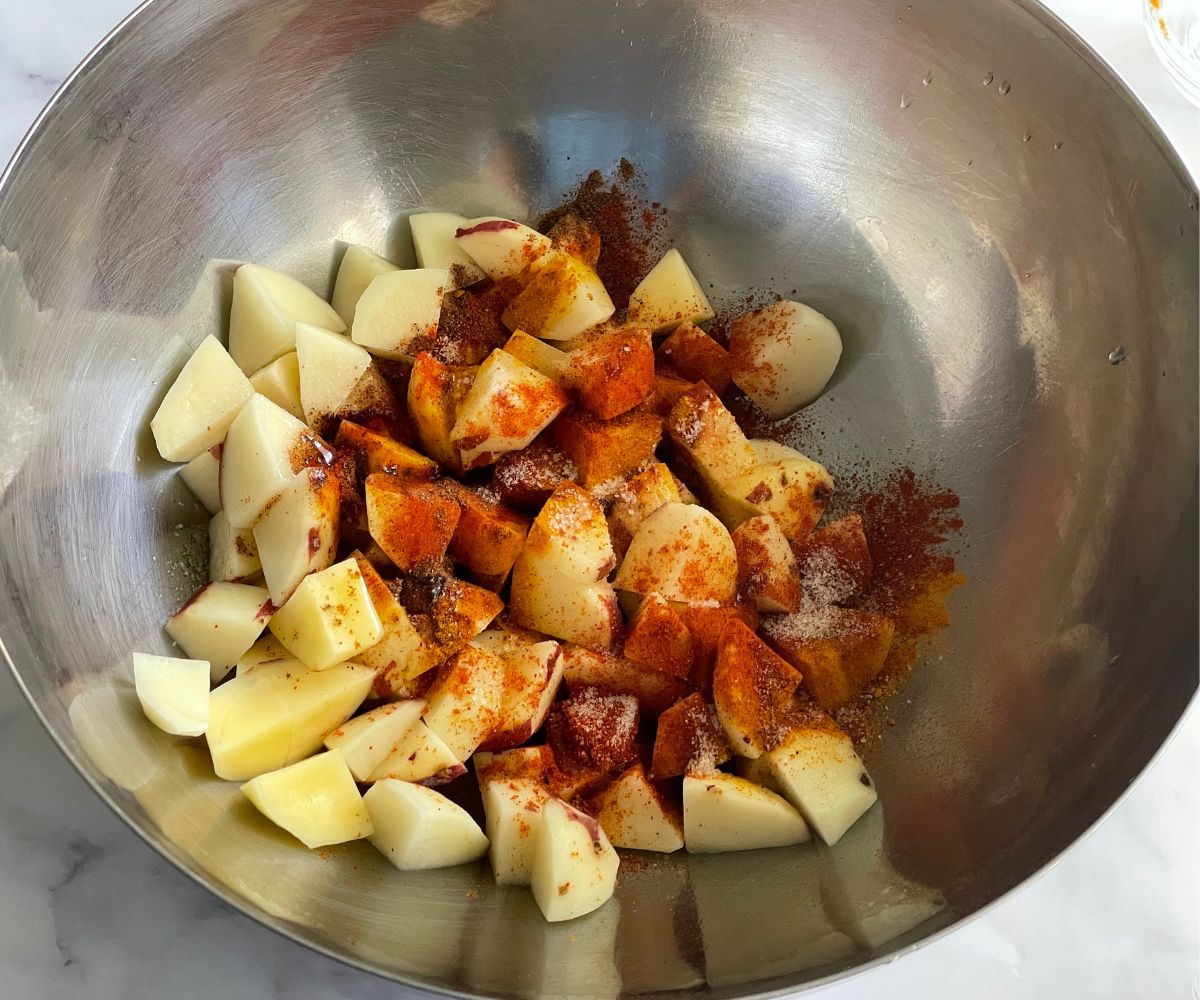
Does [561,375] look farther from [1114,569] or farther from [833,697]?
[1114,569]

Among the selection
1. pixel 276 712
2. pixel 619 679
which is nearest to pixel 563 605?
pixel 619 679

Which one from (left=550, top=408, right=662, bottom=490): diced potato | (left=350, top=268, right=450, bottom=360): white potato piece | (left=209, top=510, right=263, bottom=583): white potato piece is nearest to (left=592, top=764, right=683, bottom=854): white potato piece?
(left=550, top=408, right=662, bottom=490): diced potato

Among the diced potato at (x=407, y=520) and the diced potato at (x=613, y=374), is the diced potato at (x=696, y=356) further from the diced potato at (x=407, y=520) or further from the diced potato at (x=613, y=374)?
the diced potato at (x=407, y=520)

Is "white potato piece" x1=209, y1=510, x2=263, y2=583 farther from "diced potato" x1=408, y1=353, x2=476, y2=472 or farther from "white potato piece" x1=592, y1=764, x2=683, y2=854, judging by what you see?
"white potato piece" x1=592, y1=764, x2=683, y2=854

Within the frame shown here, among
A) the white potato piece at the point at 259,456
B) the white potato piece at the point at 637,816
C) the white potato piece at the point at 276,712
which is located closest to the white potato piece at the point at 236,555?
the white potato piece at the point at 259,456

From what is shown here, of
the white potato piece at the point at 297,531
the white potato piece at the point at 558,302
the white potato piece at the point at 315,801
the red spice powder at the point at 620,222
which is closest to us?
the white potato piece at the point at 315,801

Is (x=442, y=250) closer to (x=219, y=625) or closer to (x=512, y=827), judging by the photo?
(x=219, y=625)

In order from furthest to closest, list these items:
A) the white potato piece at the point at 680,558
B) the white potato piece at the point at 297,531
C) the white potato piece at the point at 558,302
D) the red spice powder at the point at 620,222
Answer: the red spice powder at the point at 620,222
the white potato piece at the point at 558,302
the white potato piece at the point at 680,558
the white potato piece at the point at 297,531

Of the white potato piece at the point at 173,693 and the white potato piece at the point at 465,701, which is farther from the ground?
the white potato piece at the point at 465,701

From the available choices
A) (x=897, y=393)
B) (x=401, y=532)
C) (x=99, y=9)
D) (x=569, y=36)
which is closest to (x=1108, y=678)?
(x=897, y=393)
